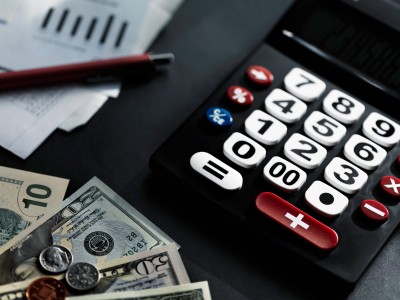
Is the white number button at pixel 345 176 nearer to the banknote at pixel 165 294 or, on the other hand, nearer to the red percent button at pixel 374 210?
the red percent button at pixel 374 210

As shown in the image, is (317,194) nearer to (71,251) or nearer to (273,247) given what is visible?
(273,247)

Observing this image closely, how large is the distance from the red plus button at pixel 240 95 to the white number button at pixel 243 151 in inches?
1.8

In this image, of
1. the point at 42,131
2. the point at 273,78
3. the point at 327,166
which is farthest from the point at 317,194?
the point at 42,131

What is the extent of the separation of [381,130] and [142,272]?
286mm

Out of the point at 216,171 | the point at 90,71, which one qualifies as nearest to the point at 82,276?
the point at 216,171

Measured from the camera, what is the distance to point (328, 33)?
0.74 metres

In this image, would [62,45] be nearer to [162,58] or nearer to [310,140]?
[162,58]

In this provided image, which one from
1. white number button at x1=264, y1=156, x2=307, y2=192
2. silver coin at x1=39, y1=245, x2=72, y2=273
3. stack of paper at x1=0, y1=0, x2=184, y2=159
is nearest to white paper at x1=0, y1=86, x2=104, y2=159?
stack of paper at x1=0, y1=0, x2=184, y2=159

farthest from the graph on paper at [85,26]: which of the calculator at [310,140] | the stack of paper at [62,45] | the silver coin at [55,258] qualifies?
the silver coin at [55,258]

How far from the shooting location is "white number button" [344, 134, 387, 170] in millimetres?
659

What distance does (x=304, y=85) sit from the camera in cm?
72

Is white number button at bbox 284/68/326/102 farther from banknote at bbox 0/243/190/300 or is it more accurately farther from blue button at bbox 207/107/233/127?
banknote at bbox 0/243/190/300

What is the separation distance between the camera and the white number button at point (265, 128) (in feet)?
2.20

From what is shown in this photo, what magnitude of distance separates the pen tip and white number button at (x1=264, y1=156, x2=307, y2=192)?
0.67ft
